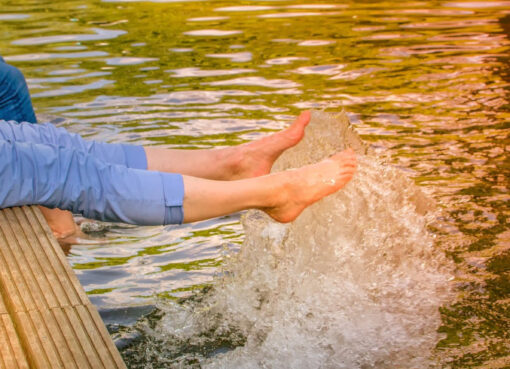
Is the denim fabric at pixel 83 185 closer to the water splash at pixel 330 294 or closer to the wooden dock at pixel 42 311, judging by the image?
the wooden dock at pixel 42 311

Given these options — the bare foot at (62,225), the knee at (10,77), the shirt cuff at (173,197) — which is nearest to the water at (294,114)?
the bare foot at (62,225)

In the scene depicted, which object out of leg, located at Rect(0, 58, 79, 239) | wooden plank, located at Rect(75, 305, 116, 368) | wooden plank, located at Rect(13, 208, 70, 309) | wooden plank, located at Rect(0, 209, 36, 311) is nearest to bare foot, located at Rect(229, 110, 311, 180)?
leg, located at Rect(0, 58, 79, 239)

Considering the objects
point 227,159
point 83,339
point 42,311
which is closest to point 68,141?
point 227,159

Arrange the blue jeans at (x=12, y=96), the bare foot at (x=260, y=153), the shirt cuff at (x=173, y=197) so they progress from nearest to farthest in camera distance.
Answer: the shirt cuff at (x=173, y=197), the bare foot at (x=260, y=153), the blue jeans at (x=12, y=96)

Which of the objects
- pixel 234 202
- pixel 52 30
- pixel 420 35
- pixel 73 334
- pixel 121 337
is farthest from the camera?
pixel 52 30

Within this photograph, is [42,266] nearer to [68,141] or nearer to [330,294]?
[68,141]

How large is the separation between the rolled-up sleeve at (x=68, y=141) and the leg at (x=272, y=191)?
40cm

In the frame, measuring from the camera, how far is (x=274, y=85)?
6984mm

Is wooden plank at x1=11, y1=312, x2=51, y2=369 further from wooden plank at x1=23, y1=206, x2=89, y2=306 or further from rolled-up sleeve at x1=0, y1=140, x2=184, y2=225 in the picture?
rolled-up sleeve at x1=0, y1=140, x2=184, y2=225

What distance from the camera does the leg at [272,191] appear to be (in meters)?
2.81

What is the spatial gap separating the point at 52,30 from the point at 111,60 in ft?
6.87

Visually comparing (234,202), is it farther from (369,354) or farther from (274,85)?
(274,85)

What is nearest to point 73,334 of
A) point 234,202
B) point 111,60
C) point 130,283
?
point 234,202

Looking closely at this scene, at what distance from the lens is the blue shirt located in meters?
2.60
